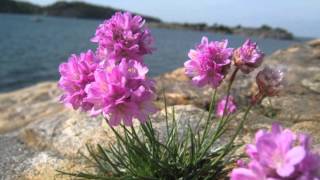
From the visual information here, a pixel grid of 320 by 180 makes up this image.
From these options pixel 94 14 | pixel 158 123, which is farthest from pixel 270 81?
pixel 94 14

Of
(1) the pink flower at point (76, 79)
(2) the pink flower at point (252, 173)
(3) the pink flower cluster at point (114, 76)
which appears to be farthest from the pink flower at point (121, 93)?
(2) the pink flower at point (252, 173)

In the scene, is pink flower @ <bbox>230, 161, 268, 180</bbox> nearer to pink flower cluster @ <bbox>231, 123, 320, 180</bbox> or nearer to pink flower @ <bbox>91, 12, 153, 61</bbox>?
pink flower cluster @ <bbox>231, 123, 320, 180</bbox>

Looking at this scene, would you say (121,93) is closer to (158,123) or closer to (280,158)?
(280,158)

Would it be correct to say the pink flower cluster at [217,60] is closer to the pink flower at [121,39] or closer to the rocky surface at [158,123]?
the pink flower at [121,39]

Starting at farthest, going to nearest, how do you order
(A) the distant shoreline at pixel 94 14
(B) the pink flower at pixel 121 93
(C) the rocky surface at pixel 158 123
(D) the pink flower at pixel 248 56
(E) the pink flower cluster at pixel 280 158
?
(A) the distant shoreline at pixel 94 14
(C) the rocky surface at pixel 158 123
(D) the pink flower at pixel 248 56
(B) the pink flower at pixel 121 93
(E) the pink flower cluster at pixel 280 158

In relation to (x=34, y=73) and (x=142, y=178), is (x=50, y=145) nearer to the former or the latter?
(x=142, y=178)

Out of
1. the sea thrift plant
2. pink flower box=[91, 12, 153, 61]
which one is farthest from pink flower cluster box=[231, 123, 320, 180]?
pink flower box=[91, 12, 153, 61]

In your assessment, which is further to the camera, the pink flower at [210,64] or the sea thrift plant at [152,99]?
the pink flower at [210,64]
